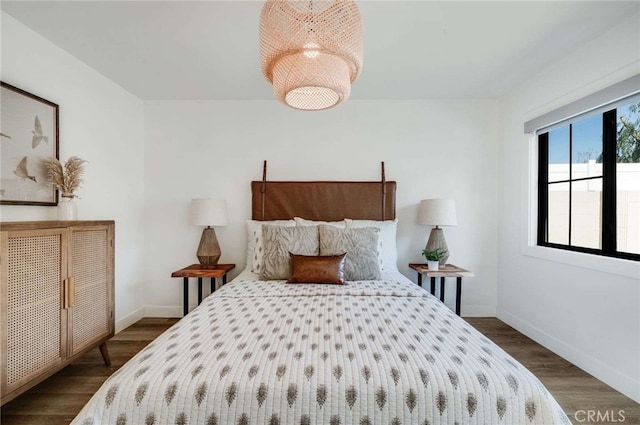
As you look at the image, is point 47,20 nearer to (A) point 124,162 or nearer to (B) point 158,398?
(A) point 124,162

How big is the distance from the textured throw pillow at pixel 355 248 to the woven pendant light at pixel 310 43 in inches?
53.0

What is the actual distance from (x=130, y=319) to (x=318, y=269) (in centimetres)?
228

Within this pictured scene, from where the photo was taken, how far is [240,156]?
10.9 feet

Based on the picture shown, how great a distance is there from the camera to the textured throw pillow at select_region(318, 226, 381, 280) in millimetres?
2375

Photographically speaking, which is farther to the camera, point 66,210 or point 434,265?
point 434,265

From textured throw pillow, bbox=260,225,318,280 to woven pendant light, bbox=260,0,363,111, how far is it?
1.38 metres

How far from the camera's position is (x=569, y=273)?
238 centimetres

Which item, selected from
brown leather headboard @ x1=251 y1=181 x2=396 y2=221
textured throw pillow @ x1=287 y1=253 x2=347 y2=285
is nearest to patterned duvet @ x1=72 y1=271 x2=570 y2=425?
textured throw pillow @ x1=287 y1=253 x2=347 y2=285

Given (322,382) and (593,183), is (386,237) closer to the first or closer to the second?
(593,183)

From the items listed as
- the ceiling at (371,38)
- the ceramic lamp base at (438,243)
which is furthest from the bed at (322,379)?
the ceiling at (371,38)

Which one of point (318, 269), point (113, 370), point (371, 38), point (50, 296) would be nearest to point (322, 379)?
point (318, 269)

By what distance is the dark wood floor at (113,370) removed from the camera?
1740 millimetres

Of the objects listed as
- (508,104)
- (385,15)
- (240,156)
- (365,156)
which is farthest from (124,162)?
(508,104)

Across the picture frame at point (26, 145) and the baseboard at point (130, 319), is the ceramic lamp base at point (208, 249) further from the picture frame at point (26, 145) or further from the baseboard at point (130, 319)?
the picture frame at point (26, 145)
